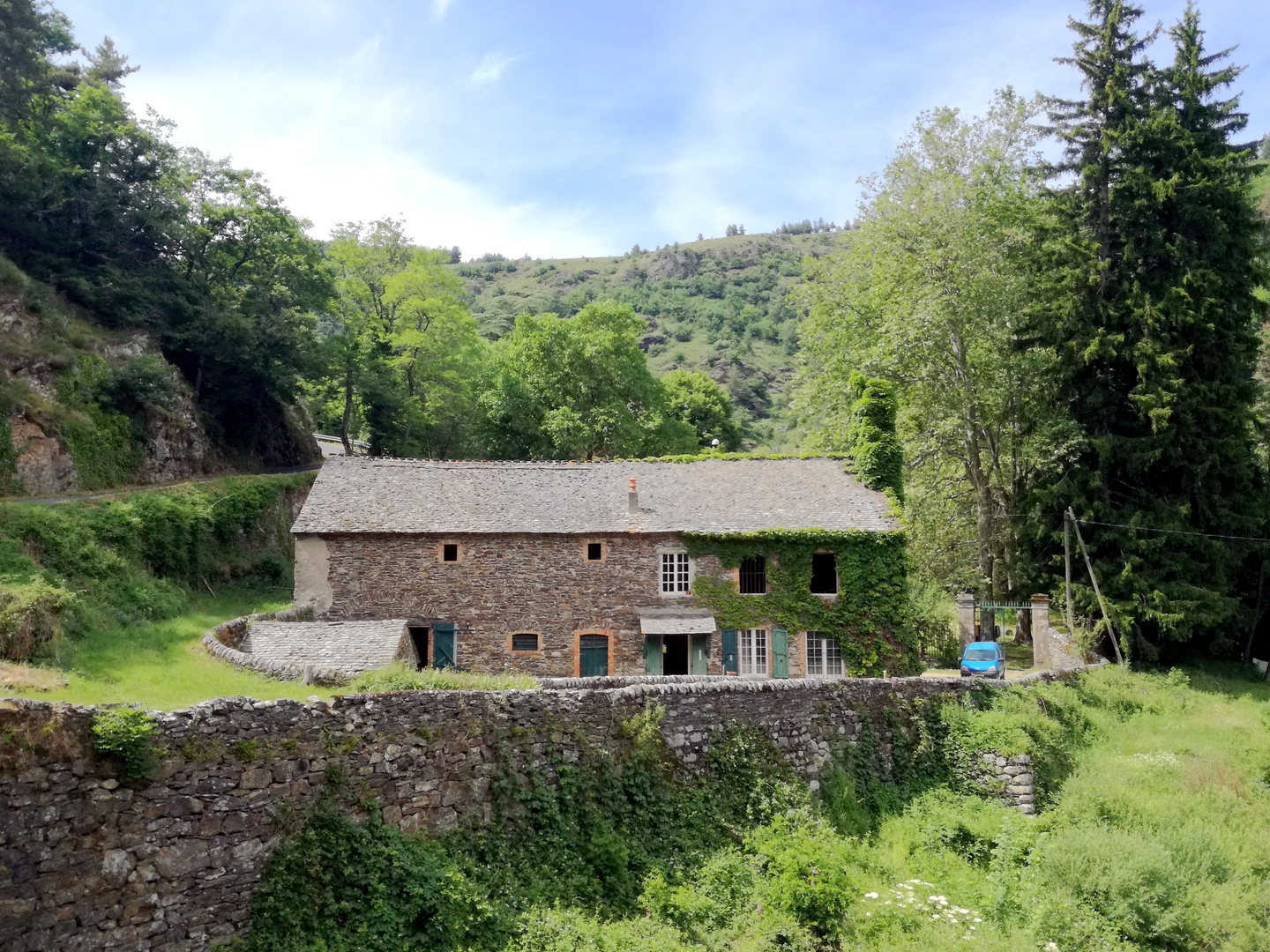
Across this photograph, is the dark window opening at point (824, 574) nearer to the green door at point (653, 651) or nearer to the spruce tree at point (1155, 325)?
the green door at point (653, 651)

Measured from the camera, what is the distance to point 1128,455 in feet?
93.2

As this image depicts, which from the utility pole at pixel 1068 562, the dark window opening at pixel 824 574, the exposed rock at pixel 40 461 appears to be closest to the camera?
the dark window opening at pixel 824 574

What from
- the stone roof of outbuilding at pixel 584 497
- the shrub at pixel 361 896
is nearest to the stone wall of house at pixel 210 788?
the shrub at pixel 361 896

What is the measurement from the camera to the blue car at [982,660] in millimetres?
23750

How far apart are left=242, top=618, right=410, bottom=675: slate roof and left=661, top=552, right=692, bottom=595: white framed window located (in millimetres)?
7787

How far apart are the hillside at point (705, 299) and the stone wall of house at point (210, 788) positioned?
222ft

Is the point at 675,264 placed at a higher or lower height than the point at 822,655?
higher

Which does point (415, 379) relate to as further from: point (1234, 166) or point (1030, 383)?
point (1234, 166)

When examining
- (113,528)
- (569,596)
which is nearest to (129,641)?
(113,528)

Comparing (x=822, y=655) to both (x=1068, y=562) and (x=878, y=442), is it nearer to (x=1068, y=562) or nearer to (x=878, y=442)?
(x=878, y=442)

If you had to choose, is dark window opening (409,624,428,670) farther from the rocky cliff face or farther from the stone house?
the rocky cliff face

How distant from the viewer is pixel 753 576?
26.6 m

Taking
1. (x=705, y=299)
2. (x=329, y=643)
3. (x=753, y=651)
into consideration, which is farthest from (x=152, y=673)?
(x=705, y=299)

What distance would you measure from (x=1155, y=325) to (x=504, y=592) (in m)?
22.0
